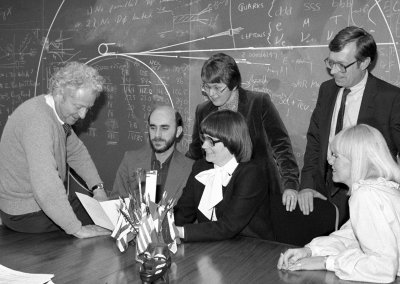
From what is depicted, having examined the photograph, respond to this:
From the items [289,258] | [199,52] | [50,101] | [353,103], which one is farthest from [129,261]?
[199,52]

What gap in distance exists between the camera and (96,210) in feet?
7.74

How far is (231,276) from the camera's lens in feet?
5.89

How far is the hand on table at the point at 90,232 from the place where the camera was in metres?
2.31

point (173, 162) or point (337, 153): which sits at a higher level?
point (337, 153)

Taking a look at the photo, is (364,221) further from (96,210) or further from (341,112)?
(341,112)

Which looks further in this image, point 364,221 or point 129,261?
point 129,261

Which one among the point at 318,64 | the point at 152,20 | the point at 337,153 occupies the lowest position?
the point at 337,153

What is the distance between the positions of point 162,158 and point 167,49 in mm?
1286

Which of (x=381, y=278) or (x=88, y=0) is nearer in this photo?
(x=381, y=278)

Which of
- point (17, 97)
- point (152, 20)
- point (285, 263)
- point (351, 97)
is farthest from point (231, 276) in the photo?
point (17, 97)

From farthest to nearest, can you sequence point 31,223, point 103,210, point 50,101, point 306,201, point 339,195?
point 339,195 → point 50,101 → point 306,201 → point 31,223 → point 103,210

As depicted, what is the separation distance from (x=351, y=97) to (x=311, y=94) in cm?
73

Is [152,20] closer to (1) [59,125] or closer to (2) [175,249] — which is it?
(1) [59,125]

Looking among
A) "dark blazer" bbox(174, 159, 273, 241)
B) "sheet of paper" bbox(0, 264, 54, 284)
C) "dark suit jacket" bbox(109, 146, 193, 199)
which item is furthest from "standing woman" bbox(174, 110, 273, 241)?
"sheet of paper" bbox(0, 264, 54, 284)
